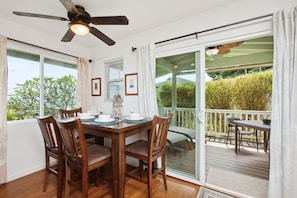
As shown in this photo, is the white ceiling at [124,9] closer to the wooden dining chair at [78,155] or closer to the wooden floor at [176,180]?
the wooden dining chair at [78,155]

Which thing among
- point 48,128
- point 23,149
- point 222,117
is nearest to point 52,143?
point 48,128

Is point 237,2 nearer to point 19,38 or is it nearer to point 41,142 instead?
point 19,38

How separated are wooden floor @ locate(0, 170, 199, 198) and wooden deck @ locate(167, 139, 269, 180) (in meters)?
0.27

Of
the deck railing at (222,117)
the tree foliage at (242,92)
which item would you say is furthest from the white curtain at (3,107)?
the tree foliage at (242,92)

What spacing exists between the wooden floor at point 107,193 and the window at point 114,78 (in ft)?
5.80

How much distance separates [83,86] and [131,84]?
1.20 meters

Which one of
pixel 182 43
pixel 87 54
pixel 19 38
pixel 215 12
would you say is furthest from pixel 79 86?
pixel 215 12

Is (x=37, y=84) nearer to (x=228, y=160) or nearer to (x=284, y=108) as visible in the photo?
Result: (x=284, y=108)

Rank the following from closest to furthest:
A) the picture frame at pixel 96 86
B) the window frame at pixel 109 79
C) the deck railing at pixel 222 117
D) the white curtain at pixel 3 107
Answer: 1. the white curtain at pixel 3 107
2. the window frame at pixel 109 79
3. the picture frame at pixel 96 86
4. the deck railing at pixel 222 117

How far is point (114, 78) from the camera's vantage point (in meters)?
3.17

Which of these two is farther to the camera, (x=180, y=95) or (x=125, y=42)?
(x=125, y=42)

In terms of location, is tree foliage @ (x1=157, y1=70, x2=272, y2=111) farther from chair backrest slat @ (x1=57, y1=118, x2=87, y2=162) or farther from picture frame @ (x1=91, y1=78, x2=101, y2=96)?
chair backrest slat @ (x1=57, y1=118, x2=87, y2=162)

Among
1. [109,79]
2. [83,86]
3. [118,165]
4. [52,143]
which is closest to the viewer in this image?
[118,165]

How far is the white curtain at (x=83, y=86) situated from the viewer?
3.06 m
